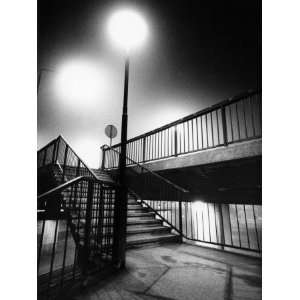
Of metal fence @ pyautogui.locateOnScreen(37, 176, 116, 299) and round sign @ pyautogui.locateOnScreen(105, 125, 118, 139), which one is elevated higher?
round sign @ pyautogui.locateOnScreen(105, 125, 118, 139)

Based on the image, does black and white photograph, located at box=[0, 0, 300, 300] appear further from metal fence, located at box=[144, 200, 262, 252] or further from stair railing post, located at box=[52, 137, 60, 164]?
stair railing post, located at box=[52, 137, 60, 164]

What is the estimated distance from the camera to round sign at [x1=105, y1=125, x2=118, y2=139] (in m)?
10.8

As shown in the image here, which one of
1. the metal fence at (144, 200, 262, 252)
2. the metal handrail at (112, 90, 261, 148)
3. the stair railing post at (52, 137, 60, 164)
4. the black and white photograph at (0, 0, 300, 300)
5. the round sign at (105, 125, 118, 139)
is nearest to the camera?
the black and white photograph at (0, 0, 300, 300)

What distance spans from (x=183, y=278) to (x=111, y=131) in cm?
891

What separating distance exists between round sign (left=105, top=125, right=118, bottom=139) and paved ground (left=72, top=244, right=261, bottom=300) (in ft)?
24.7

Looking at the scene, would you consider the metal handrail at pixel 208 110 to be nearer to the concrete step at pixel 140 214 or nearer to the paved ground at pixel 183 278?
the concrete step at pixel 140 214

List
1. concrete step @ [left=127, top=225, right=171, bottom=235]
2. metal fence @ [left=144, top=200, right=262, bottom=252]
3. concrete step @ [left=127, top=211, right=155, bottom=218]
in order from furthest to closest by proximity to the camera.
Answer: concrete step @ [left=127, top=211, right=155, bottom=218], concrete step @ [left=127, top=225, right=171, bottom=235], metal fence @ [left=144, top=200, right=262, bottom=252]

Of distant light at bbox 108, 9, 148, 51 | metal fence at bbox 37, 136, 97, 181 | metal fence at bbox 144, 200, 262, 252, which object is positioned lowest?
metal fence at bbox 144, 200, 262, 252

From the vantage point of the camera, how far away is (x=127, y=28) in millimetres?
3406

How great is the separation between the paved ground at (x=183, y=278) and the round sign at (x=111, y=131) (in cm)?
752

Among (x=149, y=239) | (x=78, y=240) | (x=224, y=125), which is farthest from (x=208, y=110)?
(x=78, y=240)

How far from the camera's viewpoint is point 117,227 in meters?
3.22

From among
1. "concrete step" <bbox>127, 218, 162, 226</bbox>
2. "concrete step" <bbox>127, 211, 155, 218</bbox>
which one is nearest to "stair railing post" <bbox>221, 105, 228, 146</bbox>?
"concrete step" <bbox>127, 218, 162, 226</bbox>
